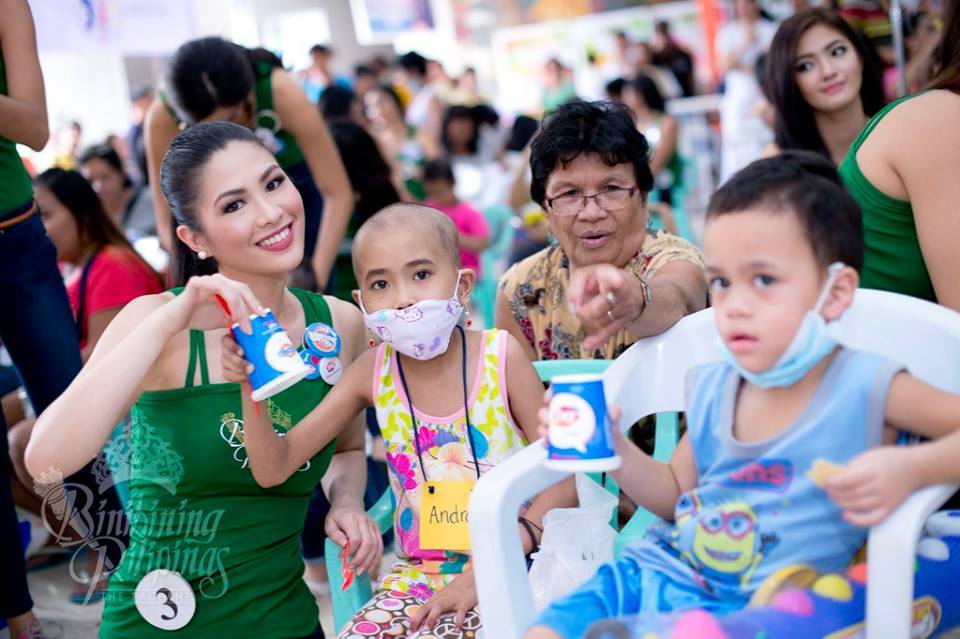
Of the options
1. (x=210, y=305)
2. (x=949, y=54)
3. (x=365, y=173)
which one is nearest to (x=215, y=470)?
(x=210, y=305)

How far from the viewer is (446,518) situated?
6.35ft

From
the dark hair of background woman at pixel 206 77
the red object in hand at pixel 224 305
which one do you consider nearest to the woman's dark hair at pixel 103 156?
the dark hair of background woman at pixel 206 77

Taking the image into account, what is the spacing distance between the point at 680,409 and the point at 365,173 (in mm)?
2623

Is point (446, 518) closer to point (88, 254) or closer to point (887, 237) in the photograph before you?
point (887, 237)

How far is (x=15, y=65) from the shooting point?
2.63m

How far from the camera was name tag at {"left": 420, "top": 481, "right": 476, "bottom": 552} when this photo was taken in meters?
1.92

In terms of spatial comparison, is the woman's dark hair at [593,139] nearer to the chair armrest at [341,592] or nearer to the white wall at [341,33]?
the chair armrest at [341,592]

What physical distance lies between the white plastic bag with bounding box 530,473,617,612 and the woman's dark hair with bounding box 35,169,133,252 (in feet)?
7.98

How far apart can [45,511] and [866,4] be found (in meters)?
6.24

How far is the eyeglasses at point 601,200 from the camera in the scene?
2299mm

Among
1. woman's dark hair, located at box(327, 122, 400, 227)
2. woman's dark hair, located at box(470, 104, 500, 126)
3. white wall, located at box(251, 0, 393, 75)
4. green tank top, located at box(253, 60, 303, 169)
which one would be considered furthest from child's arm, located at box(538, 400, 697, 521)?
white wall, located at box(251, 0, 393, 75)

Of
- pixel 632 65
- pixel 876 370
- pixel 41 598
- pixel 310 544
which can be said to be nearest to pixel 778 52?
pixel 876 370

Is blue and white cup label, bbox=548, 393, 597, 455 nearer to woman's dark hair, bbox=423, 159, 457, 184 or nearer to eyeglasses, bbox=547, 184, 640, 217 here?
eyeglasses, bbox=547, 184, 640, 217

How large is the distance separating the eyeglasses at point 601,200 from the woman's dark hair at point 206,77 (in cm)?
134
